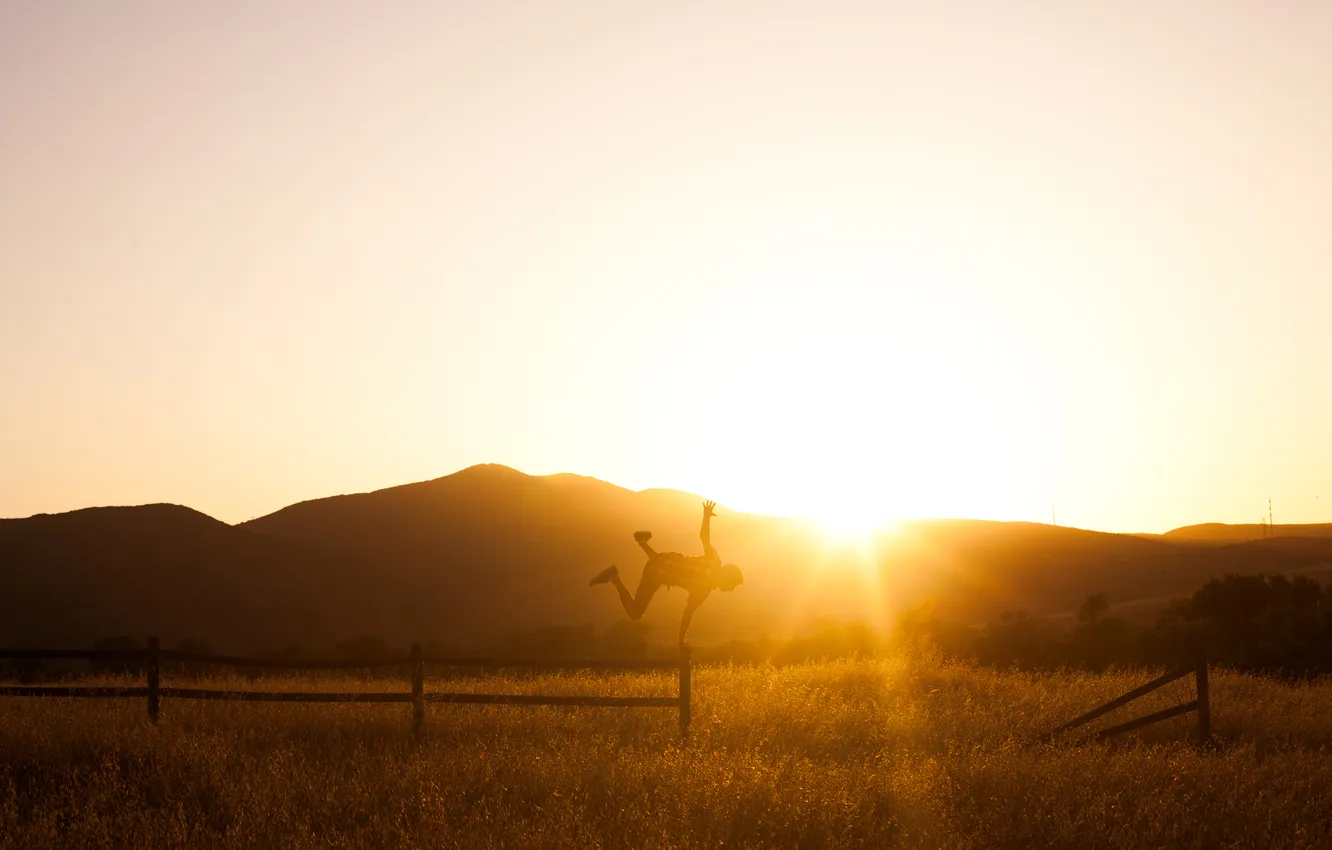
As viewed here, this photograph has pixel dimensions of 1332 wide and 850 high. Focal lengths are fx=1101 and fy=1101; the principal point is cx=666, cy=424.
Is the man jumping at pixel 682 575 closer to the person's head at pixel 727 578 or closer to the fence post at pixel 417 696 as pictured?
the person's head at pixel 727 578

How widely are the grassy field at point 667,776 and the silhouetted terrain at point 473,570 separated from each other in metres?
72.9

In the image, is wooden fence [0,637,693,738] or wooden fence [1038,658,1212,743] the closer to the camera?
wooden fence [1038,658,1212,743]

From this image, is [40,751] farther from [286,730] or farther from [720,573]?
[720,573]

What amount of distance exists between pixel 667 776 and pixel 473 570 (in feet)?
392

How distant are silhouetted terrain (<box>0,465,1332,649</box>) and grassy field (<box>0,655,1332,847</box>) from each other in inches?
2872

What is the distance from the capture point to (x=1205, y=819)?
36.6 ft

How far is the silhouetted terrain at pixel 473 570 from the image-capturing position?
3649 inches

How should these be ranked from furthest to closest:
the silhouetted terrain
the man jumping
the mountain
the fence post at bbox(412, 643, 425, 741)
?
the silhouetted terrain → the mountain → the fence post at bbox(412, 643, 425, 741) → the man jumping

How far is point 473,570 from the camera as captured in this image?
424 feet

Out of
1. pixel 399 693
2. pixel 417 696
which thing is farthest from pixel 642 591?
pixel 399 693

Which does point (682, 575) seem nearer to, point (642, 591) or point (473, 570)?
point (642, 591)

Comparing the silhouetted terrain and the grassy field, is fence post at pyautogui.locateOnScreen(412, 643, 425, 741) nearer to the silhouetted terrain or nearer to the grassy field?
the grassy field

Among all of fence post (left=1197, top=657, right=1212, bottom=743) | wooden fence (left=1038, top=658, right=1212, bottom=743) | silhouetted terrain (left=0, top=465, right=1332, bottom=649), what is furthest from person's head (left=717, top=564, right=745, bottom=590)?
silhouetted terrain (left=0, top=465, right=1332, bottom=649)

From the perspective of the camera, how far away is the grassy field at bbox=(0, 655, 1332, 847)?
1070 centimetres
